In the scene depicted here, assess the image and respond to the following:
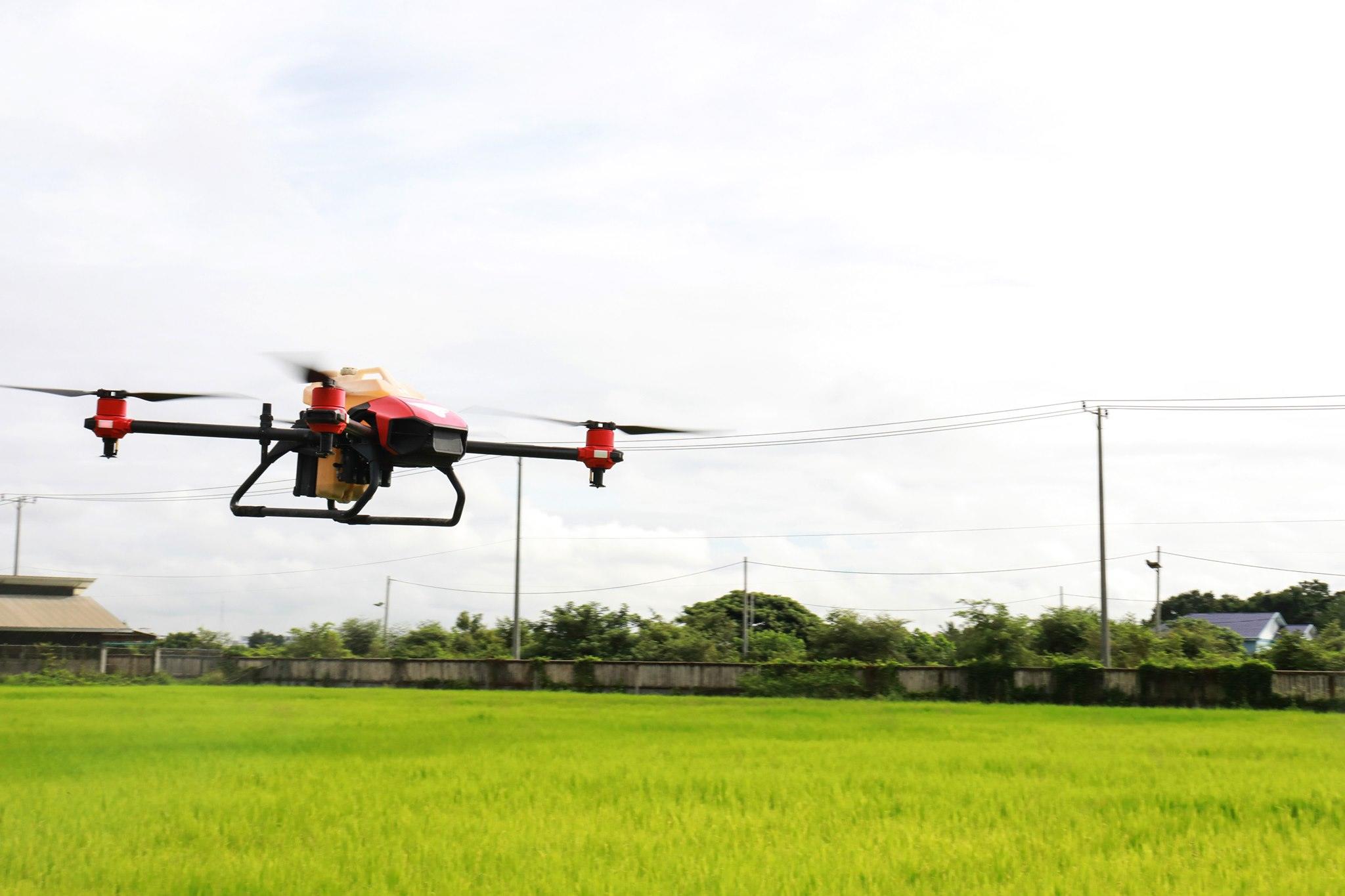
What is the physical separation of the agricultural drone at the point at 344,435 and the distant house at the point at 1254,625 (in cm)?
8077

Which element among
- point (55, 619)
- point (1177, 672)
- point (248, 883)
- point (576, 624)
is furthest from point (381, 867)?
point (55, 619)

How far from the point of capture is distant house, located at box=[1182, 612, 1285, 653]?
79.6 metres

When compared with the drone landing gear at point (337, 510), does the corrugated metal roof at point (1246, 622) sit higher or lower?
lower

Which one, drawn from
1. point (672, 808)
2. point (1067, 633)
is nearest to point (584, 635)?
point (1067, 633)

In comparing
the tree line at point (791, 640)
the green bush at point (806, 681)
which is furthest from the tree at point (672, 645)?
the green bush at point (806, 681)

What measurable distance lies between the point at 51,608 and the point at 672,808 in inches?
2126

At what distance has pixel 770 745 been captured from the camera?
70.0 feet

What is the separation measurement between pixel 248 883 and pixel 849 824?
6162mm

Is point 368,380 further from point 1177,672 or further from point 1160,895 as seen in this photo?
point 1177,672

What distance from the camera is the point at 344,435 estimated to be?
Answer: 6922mm

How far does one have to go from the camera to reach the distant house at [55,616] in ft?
182

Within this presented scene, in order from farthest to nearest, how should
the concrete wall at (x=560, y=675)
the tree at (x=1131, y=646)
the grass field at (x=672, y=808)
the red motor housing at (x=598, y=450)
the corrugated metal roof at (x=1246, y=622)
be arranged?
the corrugated metal roof at (x=1246, y=622)
the tree at (x=1131, y=646)
the concrete wall at (x=560, y=675)
the grass field at (x=672, y=808)
the red motor housing at (x=598, y=450)

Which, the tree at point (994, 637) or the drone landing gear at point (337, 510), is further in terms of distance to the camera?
the tree at point (994, 637)

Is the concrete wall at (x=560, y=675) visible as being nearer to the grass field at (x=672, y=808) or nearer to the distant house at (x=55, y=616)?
the distant house at (x=55, y=616)
